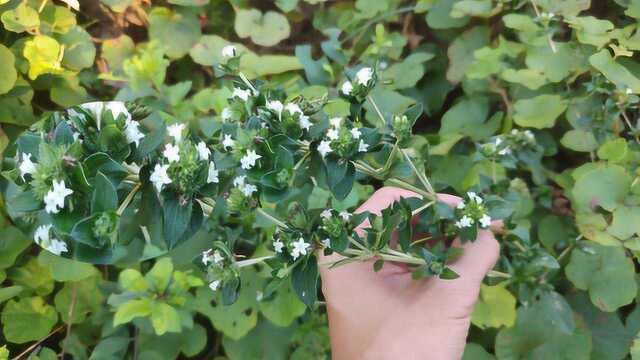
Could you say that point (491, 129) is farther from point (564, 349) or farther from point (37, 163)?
point (37, 163)

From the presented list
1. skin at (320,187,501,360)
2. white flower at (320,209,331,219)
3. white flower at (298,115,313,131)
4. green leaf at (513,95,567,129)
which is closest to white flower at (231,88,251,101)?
white flower at (298,115,313,131)

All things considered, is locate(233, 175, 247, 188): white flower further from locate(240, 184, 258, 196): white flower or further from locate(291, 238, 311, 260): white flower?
locate(291, 238, 311, 260): white flower

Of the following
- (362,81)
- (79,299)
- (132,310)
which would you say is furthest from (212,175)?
(79,299)

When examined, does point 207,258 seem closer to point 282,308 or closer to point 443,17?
point 282,308

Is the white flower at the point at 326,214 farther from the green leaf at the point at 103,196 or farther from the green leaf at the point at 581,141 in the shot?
the green leaf at the point at 581,141

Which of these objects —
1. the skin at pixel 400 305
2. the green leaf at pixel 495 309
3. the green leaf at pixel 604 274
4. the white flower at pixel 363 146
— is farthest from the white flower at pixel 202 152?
the green leaf at pixel 604 274

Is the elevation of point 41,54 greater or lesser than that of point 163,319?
greater
